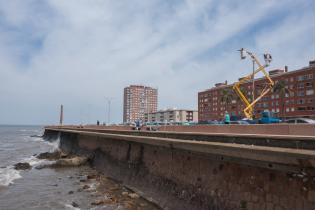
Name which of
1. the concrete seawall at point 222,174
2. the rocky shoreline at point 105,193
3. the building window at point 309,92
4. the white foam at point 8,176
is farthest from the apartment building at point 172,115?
the concrete seawall at point 222,174

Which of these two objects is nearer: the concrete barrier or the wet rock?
the concrete barrier

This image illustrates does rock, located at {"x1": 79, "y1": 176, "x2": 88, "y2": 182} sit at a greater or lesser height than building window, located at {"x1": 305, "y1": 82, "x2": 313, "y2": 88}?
lesser

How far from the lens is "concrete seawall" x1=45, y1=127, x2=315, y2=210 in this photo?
6289mm

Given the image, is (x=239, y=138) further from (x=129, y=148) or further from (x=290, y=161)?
(x=129, y=148)

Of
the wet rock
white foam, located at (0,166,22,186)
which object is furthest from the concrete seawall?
the wet rock

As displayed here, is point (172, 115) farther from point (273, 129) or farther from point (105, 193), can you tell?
point (273, 129)

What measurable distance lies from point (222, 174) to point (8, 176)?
17.5 meters

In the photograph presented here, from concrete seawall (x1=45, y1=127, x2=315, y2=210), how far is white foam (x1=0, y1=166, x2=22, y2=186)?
26.9ft

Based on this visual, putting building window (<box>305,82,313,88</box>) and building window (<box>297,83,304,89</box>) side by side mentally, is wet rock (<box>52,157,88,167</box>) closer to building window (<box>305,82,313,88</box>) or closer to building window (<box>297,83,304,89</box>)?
building window (<box>305,82,313,88</box>)

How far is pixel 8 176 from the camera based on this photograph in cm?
2039

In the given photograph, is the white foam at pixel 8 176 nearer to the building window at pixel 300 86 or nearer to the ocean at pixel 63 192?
the ocean at pixel 63 192

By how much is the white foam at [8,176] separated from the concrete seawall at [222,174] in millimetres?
8185

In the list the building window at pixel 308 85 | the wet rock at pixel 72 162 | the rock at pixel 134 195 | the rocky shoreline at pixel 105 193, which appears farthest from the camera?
the building window at pixel 308 85

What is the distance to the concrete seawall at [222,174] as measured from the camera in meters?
6.29
